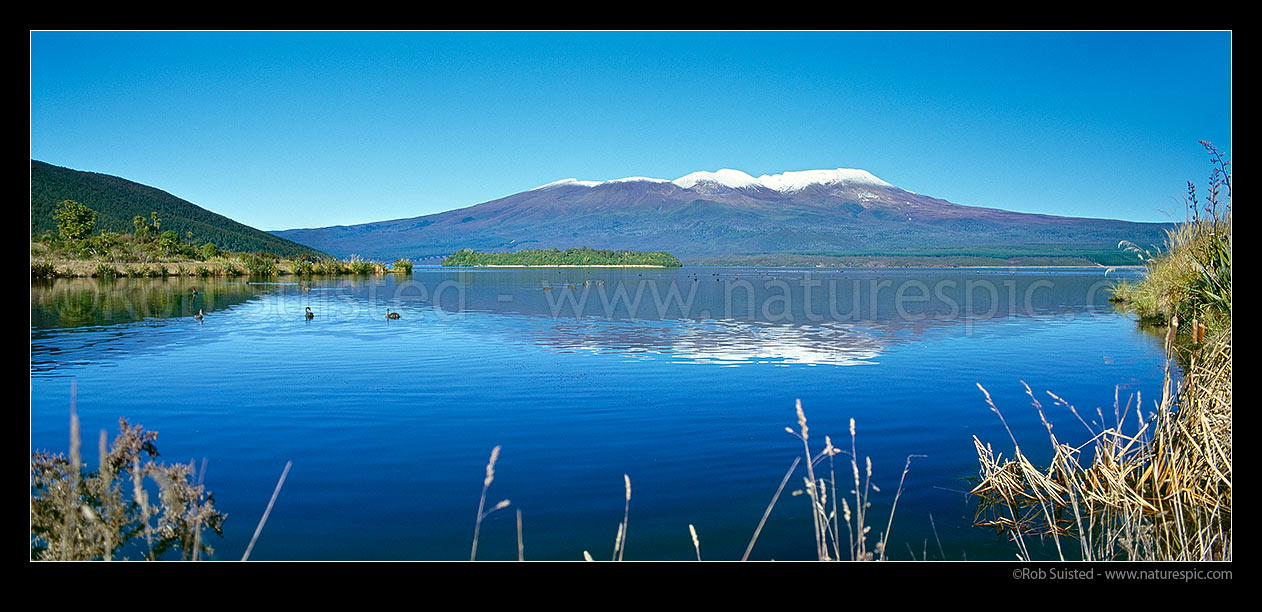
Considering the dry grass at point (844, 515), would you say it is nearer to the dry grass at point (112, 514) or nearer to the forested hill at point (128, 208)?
the dry grass at point (112, 514)

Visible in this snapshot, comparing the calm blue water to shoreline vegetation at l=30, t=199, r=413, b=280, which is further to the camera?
shoreline vegetation at l=30, t=199, r=413, b=280

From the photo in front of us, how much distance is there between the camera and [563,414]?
9.20 meters

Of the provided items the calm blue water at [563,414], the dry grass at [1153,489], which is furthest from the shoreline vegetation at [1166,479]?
the calm blue water at [563,414]

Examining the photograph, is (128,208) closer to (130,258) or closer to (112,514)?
(130,258)

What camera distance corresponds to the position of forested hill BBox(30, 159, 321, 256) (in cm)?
9306

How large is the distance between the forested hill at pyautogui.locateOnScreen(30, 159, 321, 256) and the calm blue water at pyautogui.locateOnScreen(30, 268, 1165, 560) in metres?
85.0

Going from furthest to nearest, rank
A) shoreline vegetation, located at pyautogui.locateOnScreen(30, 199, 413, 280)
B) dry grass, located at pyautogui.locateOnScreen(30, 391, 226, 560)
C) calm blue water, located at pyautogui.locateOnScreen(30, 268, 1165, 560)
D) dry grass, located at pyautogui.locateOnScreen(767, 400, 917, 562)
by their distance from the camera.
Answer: shoreline vegetation, located at pyautogui.locateOnScreen(30, 199, 413, 280) < calm blue water, located at pyautogui.locateOnScreen(30, 268, 1165, 560) < dry grass, located at pyautogui.locateOnScreen(767, 400, 917, 562) < dry grass, located at pyautogui.locateOnScreen(30, 391, 226, 560)

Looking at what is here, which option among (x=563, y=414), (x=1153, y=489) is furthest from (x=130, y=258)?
(x=1153, y=489)

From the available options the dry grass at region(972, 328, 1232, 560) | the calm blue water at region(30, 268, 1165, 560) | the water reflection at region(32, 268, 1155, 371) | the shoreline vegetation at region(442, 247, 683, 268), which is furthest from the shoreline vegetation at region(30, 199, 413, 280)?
the shoreline vegetation at region(442, 247, 683, 268)

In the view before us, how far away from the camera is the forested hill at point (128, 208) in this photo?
3664 inches

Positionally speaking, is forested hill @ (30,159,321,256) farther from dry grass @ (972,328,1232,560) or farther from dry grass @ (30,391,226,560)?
dry grass @ (972,328,1232,560)

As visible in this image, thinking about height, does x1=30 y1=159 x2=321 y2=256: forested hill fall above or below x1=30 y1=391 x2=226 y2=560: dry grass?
above

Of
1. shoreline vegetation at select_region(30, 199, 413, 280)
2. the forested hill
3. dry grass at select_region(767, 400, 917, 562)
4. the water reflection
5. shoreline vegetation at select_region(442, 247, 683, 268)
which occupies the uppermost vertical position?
the forested hill
